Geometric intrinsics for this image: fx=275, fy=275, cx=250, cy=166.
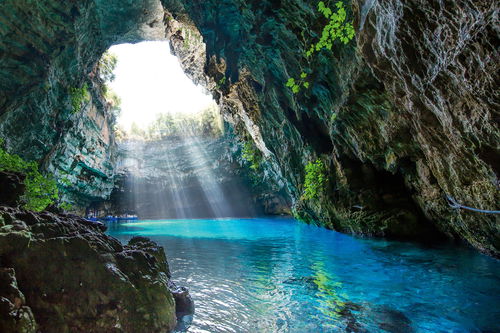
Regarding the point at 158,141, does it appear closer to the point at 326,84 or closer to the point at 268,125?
the point at 268,125

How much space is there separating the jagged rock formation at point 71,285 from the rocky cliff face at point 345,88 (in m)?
5.39

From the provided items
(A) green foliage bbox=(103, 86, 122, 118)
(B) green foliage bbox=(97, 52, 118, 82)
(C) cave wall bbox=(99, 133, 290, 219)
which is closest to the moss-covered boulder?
(B) green foliage bbox=(97, 52, 118, 82)

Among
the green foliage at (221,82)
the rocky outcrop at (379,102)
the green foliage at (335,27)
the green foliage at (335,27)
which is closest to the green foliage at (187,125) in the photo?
the rocky outcrop at (379,102)

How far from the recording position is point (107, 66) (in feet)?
88.9

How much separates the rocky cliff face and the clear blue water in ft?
6.12

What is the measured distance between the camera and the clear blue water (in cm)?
400

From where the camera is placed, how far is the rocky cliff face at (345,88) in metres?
4.06

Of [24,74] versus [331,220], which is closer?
[24,74]

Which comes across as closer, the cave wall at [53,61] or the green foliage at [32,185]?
the green foliage at [32,185]

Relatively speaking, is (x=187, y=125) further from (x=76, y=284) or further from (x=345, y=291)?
(x=76, y=284)

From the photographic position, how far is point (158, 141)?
145 feet

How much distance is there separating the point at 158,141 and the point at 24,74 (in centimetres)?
2899

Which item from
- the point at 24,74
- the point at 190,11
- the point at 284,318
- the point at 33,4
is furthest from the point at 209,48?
the point at 284,318

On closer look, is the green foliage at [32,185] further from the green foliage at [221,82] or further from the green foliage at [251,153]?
the green foliage at [251,153]
